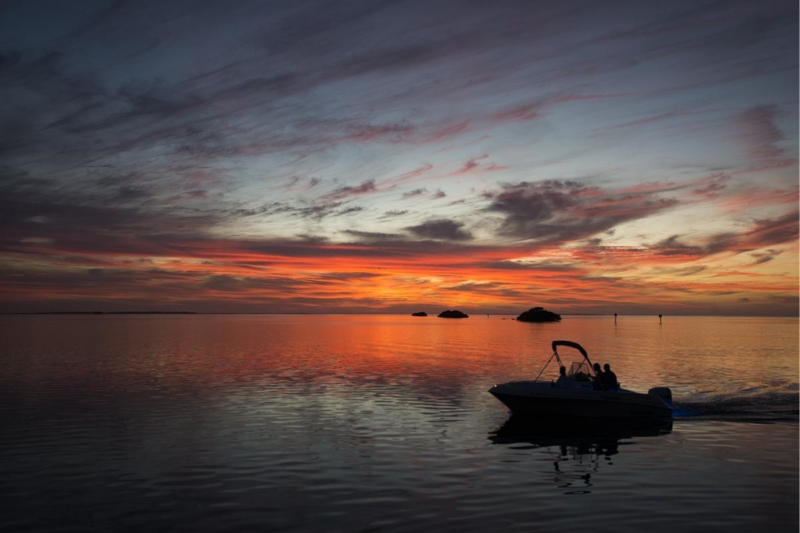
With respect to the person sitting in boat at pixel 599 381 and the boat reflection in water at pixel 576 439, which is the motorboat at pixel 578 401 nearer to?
the person sitting in boat at pixel 599 381

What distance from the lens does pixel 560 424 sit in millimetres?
33875

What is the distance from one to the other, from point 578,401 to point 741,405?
13170mm

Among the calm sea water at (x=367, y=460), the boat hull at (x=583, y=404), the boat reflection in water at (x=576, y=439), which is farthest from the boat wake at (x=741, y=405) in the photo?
the boat reflection in water at (x=576, y=439)

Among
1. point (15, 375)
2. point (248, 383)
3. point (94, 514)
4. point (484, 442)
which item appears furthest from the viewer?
point (15, 375)

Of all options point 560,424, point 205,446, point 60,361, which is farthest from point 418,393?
point 60,361

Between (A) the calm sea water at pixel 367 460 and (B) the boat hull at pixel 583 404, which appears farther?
(B) the boat hull at pixel 583 404

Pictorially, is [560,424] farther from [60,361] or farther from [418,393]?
[60,361]

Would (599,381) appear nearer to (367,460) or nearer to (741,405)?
(741,405)

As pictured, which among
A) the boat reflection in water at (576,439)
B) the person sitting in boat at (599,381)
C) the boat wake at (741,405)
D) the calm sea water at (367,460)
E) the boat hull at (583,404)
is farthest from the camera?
the boat wake at (741,405)

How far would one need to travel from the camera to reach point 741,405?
38281mm

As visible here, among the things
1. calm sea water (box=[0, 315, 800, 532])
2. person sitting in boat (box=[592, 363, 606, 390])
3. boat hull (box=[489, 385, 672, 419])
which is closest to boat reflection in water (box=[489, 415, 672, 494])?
calm sea water (box=[0, 315, 800, 532])

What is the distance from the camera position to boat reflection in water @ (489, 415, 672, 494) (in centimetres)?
2312

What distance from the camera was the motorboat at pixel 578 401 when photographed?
3375 centimetres

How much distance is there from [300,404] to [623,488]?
23.1m
